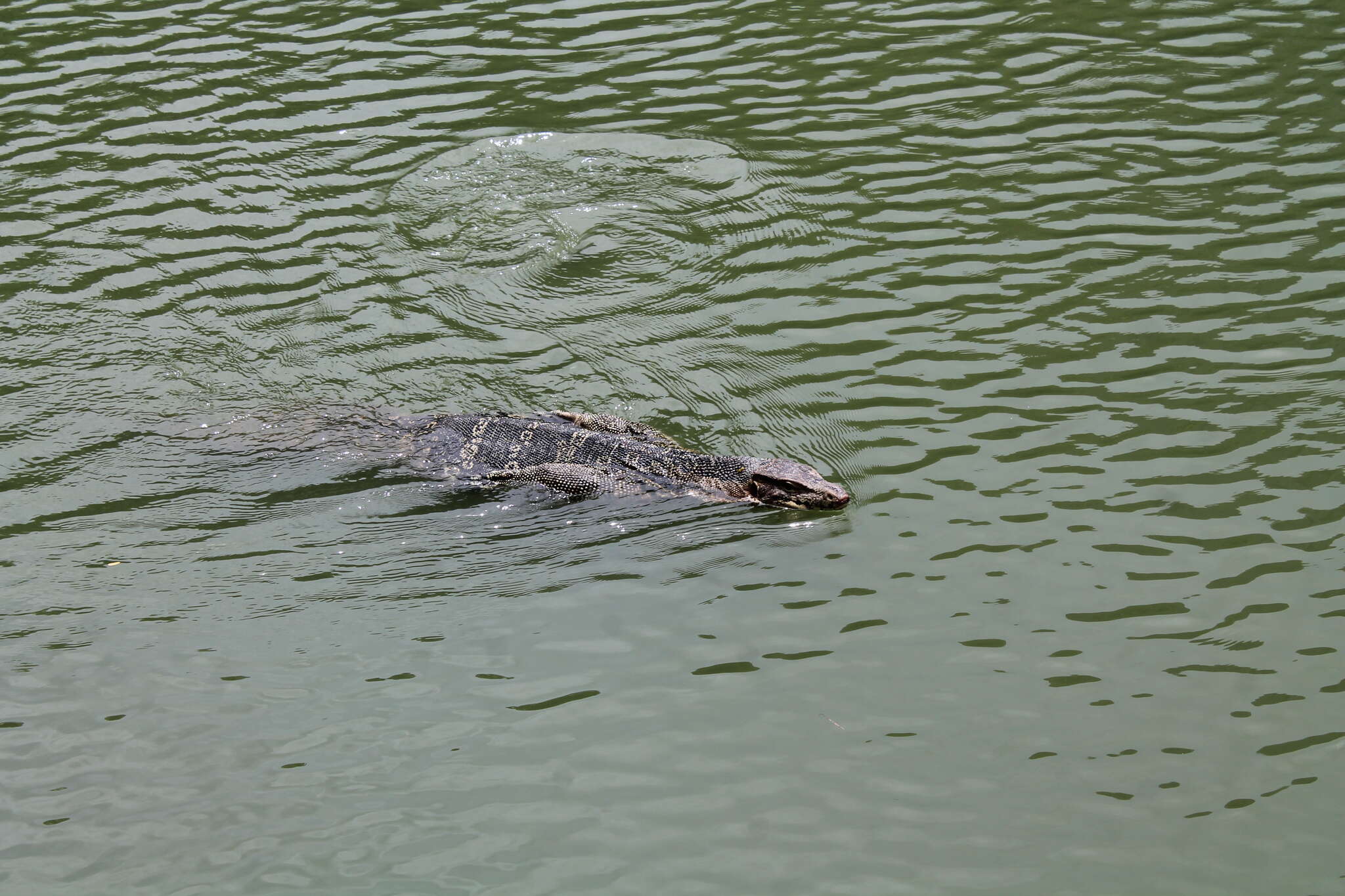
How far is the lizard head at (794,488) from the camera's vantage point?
806 cm

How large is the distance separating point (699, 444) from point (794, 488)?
1210 millimetres

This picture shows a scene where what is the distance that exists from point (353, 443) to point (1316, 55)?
10777 mm

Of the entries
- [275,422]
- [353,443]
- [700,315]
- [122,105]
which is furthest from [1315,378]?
[122,105]

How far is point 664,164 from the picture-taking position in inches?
471

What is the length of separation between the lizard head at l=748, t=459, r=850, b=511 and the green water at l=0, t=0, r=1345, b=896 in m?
0.14

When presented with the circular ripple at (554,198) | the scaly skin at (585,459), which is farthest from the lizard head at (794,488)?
the circular ripple at (554,198)

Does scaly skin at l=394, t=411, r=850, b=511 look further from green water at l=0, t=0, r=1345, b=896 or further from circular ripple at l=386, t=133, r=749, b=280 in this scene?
circular ripple at l=386, t=133, r=749, b=280

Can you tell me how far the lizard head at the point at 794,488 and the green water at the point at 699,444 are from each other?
14 centimetres

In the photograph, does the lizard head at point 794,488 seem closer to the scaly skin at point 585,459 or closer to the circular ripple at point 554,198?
the scaly skin at point 585,459

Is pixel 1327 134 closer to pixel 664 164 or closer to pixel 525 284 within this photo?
pixel 664 164

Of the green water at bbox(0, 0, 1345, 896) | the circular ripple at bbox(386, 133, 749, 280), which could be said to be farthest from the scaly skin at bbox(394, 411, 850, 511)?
the circular ripple at bbox(386, 133, 749, 280)

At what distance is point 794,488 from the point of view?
8133 mm

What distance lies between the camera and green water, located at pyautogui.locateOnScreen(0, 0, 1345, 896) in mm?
6039

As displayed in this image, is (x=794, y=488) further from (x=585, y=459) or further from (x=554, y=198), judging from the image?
(x=554, y=198)
